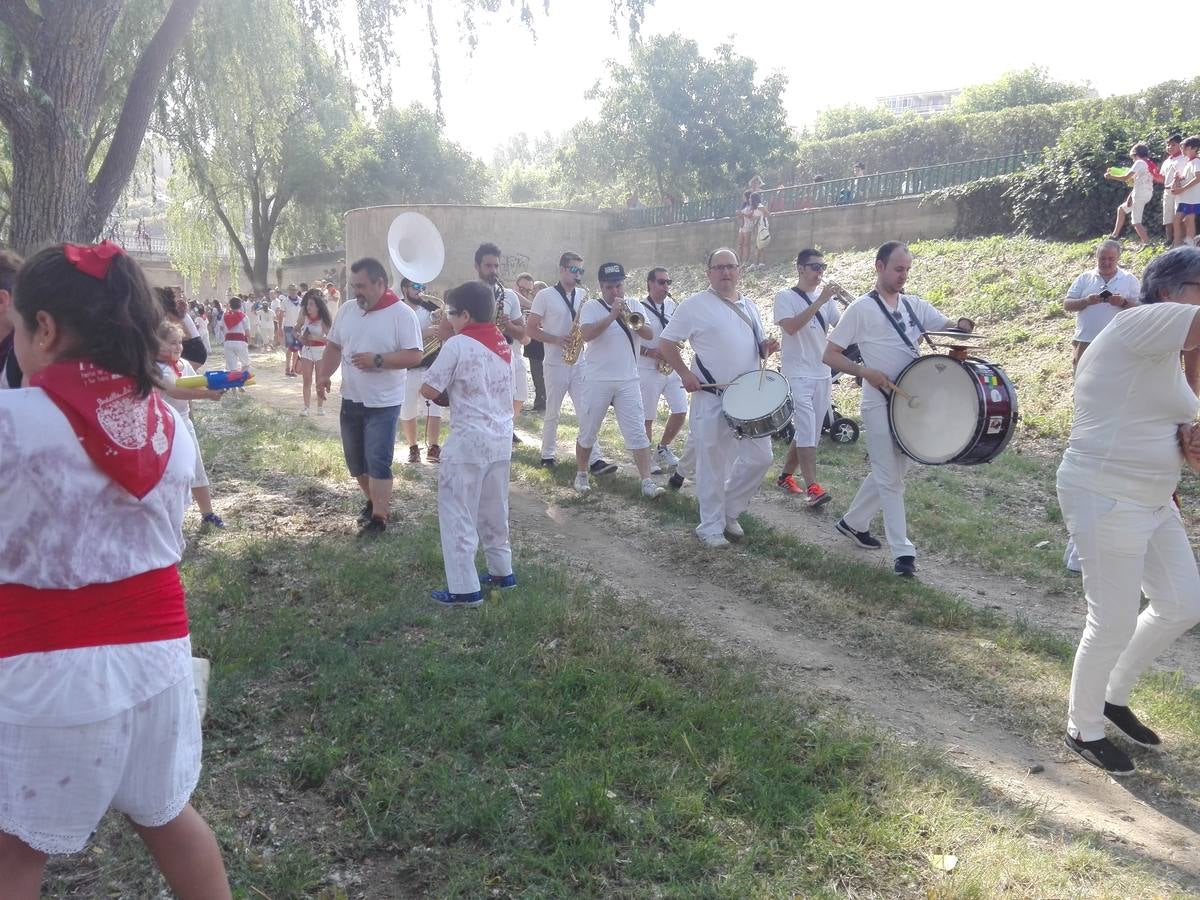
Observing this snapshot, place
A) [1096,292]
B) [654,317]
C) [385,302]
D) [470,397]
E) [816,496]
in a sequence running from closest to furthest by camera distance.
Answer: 1. [470,397]
2. [385,302]
3. [816,496]
4. [1096,292]
5. [654,317]

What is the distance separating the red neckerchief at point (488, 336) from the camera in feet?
17.3

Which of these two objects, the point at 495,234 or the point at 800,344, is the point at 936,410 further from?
the point at 495,234

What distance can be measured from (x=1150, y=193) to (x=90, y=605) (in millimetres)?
14893

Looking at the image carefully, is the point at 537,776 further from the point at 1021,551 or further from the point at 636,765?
the point at 1021,551

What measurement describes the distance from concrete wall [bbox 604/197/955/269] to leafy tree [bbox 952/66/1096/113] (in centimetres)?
2743


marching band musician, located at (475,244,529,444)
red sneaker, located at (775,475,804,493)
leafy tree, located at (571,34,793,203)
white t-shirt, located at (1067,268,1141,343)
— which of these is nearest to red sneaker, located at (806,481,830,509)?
red sneaker, located at (775,475,804,493)

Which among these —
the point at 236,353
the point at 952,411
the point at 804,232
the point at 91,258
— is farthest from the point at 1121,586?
the point at 804,232

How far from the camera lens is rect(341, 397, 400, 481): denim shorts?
664 cm

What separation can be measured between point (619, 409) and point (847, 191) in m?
15.4

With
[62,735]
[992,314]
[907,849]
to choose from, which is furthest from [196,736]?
[992,314]

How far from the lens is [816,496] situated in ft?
26.2

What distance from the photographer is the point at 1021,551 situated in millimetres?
7098

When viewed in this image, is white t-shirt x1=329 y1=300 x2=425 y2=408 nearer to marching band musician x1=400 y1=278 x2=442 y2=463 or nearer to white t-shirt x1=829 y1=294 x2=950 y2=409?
marching band musician x1=400 y1=278 x2=442 y2=463

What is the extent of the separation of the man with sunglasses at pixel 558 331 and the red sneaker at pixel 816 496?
6.89ft
